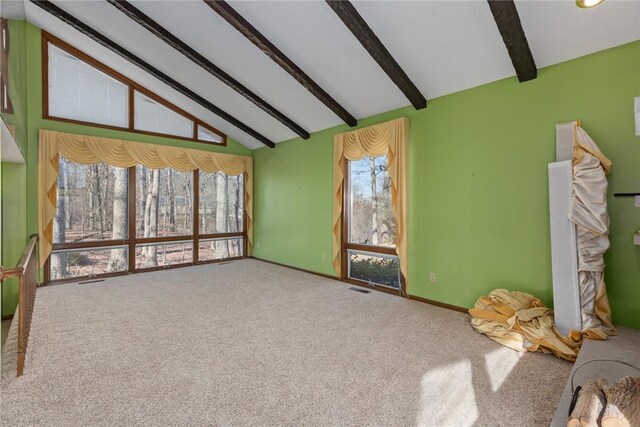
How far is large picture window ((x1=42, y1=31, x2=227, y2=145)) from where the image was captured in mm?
4754

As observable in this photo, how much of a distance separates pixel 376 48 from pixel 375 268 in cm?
302

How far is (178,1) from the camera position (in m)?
3.41

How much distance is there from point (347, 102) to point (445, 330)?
3278 millimetres

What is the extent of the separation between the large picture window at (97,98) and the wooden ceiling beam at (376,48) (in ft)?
14.4

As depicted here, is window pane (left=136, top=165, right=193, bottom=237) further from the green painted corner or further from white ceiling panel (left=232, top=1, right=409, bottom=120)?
white ceiling panel (left=232, top=1, right=409, bottom=120)

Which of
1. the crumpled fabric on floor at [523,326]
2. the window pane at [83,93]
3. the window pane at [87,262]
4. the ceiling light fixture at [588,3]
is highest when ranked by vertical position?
the window pane at [83,93]

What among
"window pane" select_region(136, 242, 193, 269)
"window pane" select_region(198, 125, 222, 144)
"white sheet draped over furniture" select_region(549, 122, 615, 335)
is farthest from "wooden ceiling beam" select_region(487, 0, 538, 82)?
Result: "window pane" select_region(136, 242, 193, 269)

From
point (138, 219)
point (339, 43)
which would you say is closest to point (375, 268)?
point (339, 43)

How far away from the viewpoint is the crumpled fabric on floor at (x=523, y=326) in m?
2.50

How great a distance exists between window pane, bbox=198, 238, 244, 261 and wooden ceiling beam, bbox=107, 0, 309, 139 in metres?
3.03

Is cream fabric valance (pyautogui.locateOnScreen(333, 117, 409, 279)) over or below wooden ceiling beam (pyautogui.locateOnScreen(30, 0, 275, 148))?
below

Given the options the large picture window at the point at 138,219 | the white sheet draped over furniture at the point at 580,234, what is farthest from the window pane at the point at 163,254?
the white sheet draped over furniture at the point at 580,234

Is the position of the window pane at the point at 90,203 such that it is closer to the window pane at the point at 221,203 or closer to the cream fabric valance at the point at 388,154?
the window pane at the point at 221,203

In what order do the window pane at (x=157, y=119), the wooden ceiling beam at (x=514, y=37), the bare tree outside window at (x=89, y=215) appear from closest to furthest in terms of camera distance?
1. the wooden ceiling beam at (x=514, y=37)
2. the bare tree outside window at (x=89, y=215)
3. the window pane at (x=157, y=119)
